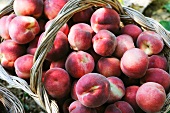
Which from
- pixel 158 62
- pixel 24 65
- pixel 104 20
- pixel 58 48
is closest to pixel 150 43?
pixel 158 62

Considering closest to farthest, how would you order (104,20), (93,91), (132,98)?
(93,91) < (132,98) < (104,20)

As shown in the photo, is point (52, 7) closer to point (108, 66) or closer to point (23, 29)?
point (23, 29)

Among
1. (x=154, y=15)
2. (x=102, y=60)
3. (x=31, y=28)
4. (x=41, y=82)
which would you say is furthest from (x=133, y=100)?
(x=154, y=15)

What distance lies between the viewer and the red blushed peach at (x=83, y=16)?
1090 mm

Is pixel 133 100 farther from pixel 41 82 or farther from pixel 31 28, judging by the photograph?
pixel 31 28

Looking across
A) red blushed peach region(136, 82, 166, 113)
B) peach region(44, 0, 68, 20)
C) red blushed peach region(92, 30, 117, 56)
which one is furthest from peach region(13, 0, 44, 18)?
red blushed peach region(136, 82, 166, 113)

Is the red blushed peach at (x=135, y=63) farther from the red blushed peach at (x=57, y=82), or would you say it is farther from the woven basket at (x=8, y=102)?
the woven basket at (x=8, y=102)

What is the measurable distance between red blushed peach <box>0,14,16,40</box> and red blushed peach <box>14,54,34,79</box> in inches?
5.3

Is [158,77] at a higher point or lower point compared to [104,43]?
lower

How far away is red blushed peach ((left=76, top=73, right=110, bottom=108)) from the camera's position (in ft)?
2.76

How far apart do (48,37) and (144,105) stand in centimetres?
34

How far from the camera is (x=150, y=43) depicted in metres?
1.04

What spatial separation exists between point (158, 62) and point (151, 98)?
0.19 metres

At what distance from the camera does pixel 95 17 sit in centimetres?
105
